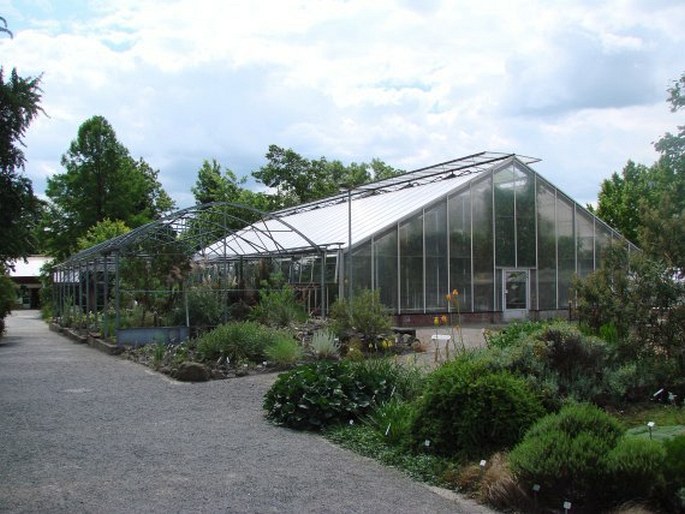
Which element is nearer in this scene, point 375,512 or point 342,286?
point 375,512

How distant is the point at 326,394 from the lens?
8969 millimetres

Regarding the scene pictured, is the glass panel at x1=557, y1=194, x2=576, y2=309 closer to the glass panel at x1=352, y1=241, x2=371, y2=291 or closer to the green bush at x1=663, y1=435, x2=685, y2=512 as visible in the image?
the glass panel at x1=352, y1=241, x2=371, y2=291

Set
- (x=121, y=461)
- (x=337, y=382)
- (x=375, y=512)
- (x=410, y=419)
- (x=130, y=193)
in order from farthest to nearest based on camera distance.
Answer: (x=130, y=193) < (x=337, y=382) < (x=410, y=419) < (x=121, y=461) < (x=375, y=512)

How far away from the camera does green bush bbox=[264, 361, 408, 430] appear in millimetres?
8719

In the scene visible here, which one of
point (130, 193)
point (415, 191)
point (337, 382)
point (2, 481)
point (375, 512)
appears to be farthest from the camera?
point (130, 193)

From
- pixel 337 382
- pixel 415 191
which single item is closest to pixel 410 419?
pixel 337 382

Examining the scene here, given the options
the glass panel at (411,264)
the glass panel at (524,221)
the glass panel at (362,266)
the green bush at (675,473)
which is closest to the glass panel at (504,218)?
the glass panel at (524,221)

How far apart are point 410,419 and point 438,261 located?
17.1 metres

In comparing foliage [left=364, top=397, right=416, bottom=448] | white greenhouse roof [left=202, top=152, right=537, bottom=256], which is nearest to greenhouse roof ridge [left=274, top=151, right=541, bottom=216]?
white greenhouse roof [left=202, top=152, right=537, bottom=256]

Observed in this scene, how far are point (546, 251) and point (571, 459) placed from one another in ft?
73.4

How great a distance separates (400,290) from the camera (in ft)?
77.5

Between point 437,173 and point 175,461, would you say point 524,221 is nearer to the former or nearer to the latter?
point 437,173

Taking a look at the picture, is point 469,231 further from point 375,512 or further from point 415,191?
point 375,512

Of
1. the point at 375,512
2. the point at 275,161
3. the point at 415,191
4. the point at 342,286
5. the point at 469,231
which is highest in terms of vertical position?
the point at 275,161
